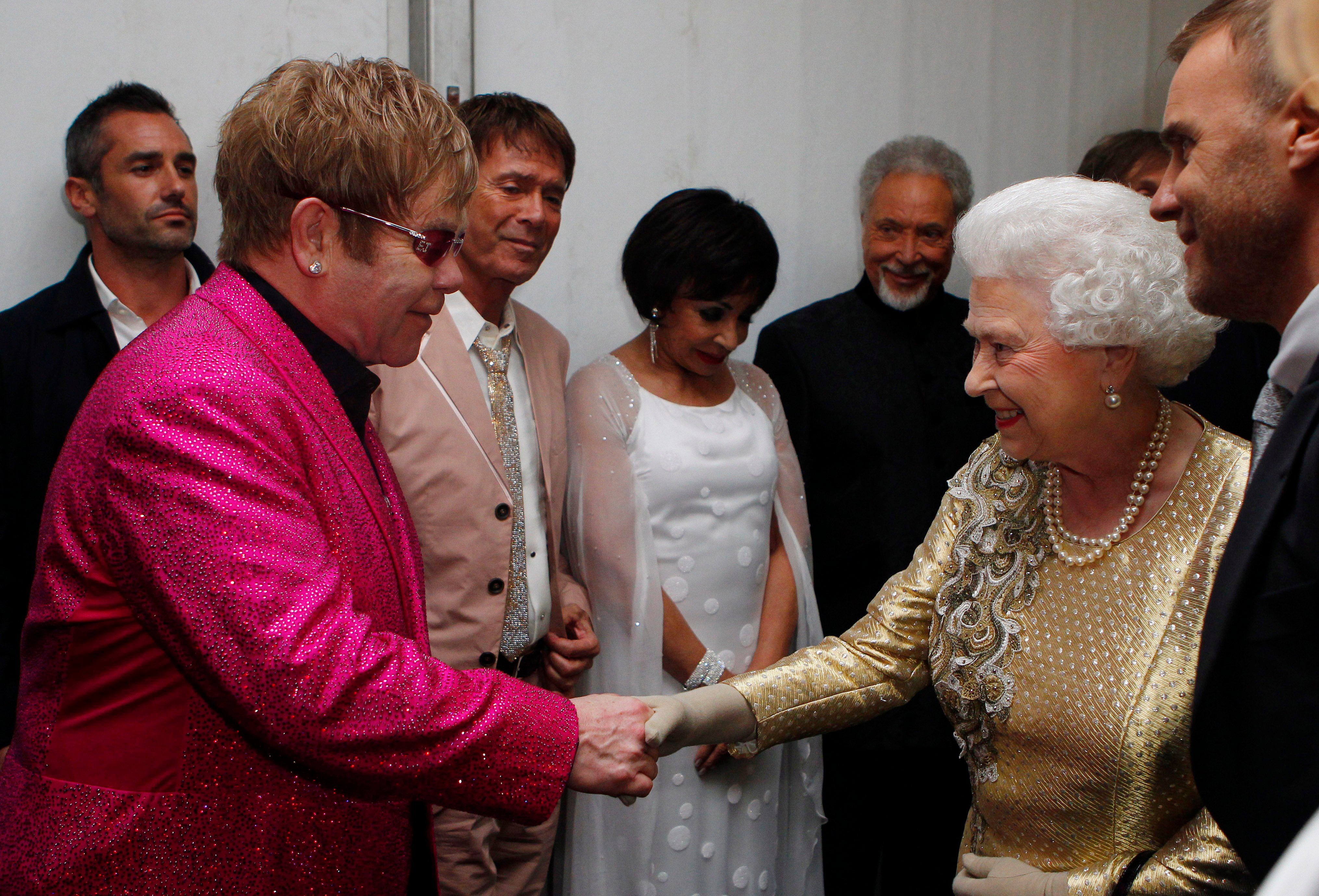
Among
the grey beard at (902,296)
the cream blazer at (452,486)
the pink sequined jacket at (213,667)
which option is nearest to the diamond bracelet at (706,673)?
the cream blazer at (452,486)

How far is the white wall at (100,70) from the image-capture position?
234 cm

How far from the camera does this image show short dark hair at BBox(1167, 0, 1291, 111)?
1179 millimetres

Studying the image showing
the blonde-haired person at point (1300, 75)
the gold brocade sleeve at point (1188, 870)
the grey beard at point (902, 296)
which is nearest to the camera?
the blonde-haired person at point (1300, 75)

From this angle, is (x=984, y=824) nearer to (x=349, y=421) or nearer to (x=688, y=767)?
(x=688, y=767)

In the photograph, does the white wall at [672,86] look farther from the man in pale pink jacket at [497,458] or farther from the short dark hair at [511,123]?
the man in pale pink jacket at [497,458]

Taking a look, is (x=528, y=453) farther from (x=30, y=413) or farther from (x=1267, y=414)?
(x=1267, y=414)

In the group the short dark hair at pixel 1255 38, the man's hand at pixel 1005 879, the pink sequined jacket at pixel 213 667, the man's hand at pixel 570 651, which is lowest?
the man's hand at pixel 1005 879

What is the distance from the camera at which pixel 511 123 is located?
96.0 inches

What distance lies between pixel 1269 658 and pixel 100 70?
8.19 ft

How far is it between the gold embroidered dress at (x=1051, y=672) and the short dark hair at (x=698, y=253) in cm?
88

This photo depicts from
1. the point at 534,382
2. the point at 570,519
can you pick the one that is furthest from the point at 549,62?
the point at 570,519

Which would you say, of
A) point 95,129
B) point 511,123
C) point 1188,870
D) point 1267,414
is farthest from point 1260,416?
point 95,129

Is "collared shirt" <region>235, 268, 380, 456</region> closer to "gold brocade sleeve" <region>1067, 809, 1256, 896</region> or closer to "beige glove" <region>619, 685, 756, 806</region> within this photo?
"beige glove" <region>619, 685, 756, 806</region>

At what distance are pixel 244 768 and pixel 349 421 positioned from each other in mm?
443
